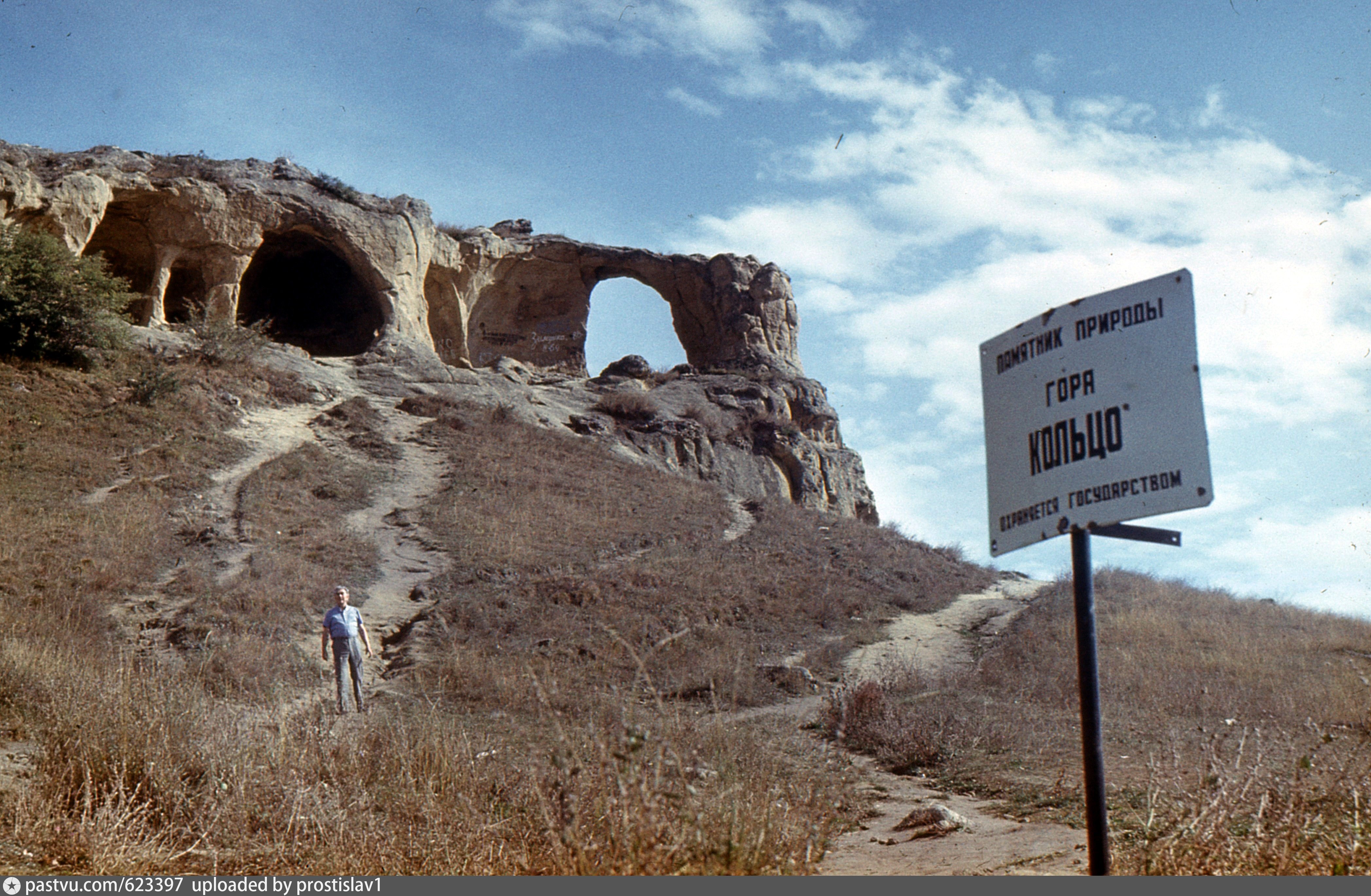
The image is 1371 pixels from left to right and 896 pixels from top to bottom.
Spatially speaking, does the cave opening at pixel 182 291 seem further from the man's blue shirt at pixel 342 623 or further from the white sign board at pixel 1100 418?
the white sign board at pixel 1100 418

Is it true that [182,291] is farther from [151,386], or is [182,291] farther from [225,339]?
[151,386]

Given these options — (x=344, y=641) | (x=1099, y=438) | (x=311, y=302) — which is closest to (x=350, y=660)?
(x=344, y=641)

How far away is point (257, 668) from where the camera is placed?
10805 mm

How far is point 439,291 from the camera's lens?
34.9m

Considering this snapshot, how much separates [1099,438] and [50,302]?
24147 mm

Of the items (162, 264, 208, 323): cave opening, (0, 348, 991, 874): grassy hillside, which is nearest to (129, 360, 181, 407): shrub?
(0, 348, 991, 874): grassy hillside

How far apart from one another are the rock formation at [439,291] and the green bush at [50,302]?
226cm

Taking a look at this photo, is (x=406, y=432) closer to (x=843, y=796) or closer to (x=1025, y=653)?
(x=1025, y=653)

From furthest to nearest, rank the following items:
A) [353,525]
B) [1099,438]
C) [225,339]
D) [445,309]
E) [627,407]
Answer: [445,309], [627,407], [225,339], [353,525], [1099,438]

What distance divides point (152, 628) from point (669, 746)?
11756 mm

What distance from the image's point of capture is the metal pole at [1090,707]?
10.1 ft

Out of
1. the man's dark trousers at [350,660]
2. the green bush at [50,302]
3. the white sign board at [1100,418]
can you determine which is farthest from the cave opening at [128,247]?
the white sign board at [1100,418]

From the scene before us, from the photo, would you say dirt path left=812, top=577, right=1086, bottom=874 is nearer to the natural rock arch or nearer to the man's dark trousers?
the man's dark trousers

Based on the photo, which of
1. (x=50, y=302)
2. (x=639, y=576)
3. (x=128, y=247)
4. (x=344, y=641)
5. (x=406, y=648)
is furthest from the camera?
(x=128, y=247)
